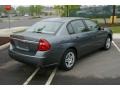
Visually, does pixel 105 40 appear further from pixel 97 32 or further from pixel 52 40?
pixel 52 40

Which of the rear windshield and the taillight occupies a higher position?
the rear windshield

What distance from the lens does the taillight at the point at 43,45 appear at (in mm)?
5656

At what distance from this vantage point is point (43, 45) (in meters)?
5.66

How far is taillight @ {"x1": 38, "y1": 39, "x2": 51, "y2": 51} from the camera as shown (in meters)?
5.66

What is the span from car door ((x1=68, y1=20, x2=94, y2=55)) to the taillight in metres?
1.11

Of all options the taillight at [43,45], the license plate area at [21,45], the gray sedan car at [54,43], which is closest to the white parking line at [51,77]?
the gray sedan car at [54,43]

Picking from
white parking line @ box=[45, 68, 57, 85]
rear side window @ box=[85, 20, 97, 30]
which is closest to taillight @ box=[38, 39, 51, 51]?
white parking line @ box=[45, 68, 57, 85]

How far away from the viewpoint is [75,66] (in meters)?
6.82

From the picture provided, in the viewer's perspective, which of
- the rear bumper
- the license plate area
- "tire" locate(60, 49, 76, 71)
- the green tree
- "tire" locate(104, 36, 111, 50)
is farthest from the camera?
the green tree

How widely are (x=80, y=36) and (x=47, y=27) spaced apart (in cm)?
111

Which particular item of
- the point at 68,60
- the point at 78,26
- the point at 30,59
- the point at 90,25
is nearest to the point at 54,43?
the point at 30,59

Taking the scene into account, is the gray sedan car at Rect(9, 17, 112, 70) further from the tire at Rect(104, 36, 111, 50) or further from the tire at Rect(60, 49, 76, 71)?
the tire at Rect(104, 36, 111, 50)

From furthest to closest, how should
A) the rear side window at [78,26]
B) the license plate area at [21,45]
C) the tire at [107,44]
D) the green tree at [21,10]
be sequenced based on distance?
the green tree at [21,10]
the tire at [107,44]
the rear side window at [78,26]
the license plate area at [21,45]

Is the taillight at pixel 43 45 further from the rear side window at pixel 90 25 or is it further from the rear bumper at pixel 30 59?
the rear side window at pixel 90 25
